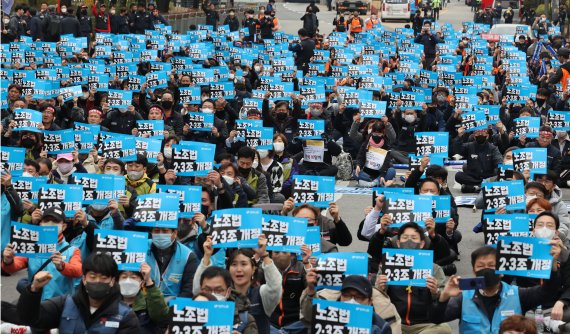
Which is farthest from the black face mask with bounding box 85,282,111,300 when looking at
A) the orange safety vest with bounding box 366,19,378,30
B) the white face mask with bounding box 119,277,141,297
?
the orange safety vest with bounding box 366,19,378,30

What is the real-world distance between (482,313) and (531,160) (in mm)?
6392

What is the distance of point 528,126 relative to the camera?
2098 cm

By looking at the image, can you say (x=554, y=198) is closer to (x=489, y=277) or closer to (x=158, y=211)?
(x=489, y=277)

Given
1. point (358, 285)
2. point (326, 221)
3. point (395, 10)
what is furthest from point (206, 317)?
point (395, 10)

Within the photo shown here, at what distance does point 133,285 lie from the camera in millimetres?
11156

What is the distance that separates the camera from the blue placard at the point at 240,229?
39.3 feet

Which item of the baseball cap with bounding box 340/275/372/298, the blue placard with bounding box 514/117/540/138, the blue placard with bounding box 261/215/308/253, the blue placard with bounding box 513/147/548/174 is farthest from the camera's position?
the blue placard with bounding box 514/117/540/138

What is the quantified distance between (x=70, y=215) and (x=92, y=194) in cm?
63

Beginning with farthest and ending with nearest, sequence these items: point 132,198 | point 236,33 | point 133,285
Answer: point 236,33 < point 132,198 < point 133,285

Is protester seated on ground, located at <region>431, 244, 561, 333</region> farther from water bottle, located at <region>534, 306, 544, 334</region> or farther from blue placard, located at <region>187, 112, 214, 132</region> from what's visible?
blue placard, located at <region>187, 112, 214, 132</region>

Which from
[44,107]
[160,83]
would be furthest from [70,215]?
[160,83]

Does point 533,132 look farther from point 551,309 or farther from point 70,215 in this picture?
point 70,215

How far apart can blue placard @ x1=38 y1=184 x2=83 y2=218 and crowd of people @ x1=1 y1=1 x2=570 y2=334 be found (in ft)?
0.35

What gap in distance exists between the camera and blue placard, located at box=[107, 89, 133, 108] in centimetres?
2259
